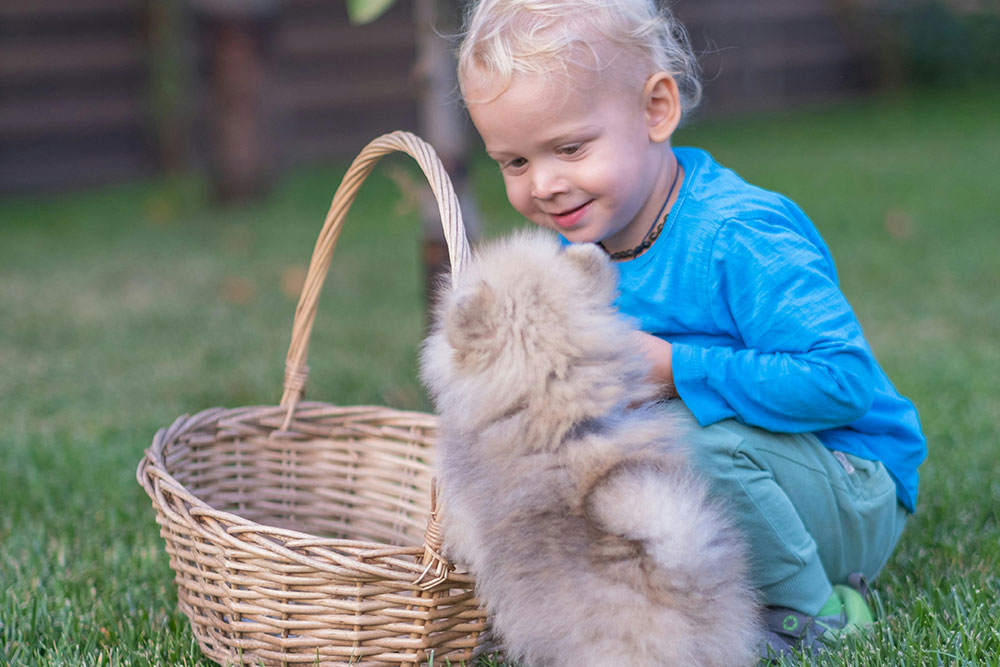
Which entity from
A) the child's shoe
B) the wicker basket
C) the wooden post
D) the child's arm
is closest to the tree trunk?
the wicker basket

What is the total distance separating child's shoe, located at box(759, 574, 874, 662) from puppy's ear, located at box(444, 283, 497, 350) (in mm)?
784

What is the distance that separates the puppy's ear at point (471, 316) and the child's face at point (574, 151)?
511 mm

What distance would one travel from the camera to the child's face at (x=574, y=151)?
1949mm

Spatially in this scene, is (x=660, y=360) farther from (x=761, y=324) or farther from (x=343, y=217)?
(x=343, y=217)

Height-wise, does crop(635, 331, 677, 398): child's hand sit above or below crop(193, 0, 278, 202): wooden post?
above

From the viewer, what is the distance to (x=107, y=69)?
339 inches

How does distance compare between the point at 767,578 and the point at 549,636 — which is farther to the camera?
the point at 767,578

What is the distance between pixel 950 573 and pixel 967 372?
1.56 metres

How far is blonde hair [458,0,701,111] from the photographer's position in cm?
194

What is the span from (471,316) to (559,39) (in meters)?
0.70

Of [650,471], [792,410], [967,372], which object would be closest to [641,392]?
[650,471]

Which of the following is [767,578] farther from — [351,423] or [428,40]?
[428,40]

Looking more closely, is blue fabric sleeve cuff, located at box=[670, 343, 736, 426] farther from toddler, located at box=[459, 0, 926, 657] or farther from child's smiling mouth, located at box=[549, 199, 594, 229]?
child's smiling mouth, located at box=[549, 199, 594, 229]

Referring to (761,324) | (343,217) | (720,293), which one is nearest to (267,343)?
(343,217)
